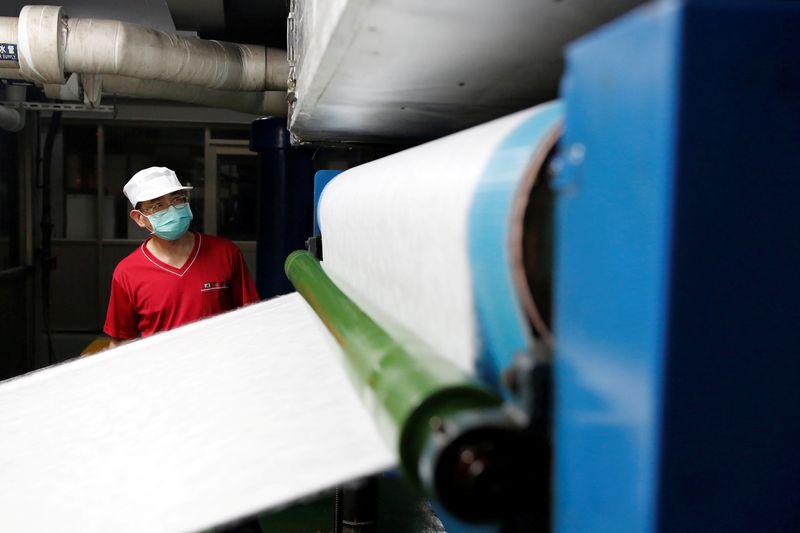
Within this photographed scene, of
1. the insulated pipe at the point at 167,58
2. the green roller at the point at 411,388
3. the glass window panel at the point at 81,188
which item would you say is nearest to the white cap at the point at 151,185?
the insulated pipe at the point at 167,58

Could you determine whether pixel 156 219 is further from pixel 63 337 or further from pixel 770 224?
pixel 63 337

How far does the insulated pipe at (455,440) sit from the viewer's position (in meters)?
0.41

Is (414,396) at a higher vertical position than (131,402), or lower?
higher

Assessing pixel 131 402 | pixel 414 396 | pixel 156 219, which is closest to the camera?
pixel 414 396

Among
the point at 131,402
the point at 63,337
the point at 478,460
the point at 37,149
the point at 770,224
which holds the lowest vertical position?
the point at 63,337

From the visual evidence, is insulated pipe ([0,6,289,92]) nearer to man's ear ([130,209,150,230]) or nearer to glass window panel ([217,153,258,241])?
man's ear ([130,209,150,230])

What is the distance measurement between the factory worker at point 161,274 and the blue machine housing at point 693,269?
2.07 meters

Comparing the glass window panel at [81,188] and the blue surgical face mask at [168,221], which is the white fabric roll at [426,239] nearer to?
the blue surgical face mask at [168,221]

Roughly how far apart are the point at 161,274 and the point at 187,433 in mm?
1577

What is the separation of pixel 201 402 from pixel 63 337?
5843 millimetres

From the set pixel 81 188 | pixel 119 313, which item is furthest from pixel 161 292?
pixel 81 188

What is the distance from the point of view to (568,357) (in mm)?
382

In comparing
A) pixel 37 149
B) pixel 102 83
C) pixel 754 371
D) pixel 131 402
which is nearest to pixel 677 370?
pixel 754 371

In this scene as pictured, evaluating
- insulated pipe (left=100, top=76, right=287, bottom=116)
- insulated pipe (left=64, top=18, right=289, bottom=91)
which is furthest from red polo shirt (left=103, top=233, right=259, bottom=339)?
insulated pipe (left=100, top=76, right=287, bottom=116)
